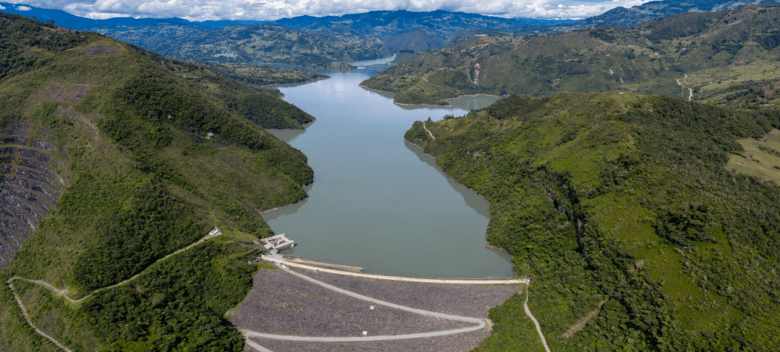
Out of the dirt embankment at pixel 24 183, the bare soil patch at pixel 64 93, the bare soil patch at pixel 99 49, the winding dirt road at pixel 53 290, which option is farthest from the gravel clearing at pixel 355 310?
the bare soil patch at pixel 99 49

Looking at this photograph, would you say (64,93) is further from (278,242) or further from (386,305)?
(386,305)

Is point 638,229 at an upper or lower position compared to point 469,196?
upper

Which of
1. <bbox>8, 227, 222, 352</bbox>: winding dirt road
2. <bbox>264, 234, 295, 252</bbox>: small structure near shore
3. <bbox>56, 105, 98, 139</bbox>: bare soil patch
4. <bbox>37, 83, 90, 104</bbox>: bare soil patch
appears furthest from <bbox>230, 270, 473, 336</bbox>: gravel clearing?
<bbox>37, 83, 90, 104</bbox>: bare soil patch

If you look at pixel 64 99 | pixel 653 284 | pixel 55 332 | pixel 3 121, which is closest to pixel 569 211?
pixel 653 284

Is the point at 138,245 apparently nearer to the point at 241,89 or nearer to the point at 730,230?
the point at 730,230

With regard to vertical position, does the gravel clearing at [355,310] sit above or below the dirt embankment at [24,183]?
below

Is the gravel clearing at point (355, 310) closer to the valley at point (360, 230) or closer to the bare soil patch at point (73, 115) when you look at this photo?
the valley at point (360, 230)

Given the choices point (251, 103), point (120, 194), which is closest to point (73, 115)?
point (120, 194)
